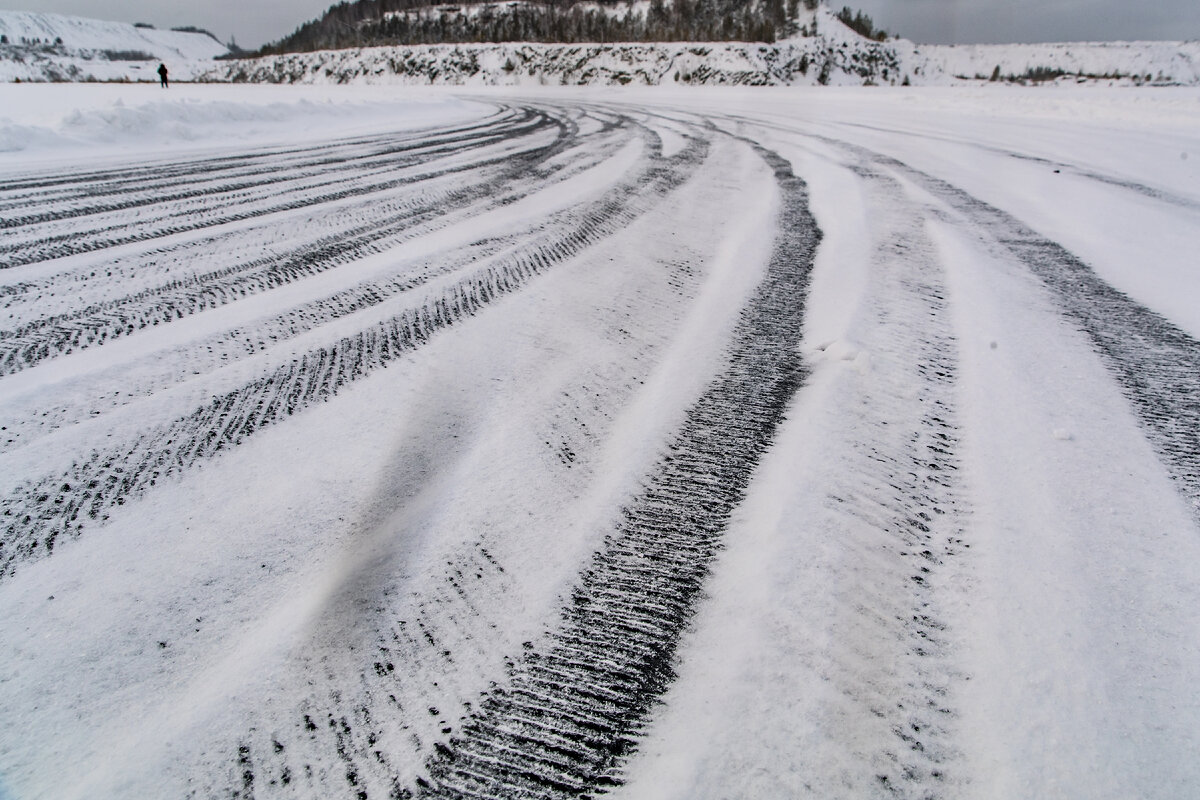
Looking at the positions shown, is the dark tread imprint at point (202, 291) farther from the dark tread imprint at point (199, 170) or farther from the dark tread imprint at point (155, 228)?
the dark tread imprint at point (199, 170)

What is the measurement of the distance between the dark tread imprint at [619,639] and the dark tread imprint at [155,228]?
3.28 m

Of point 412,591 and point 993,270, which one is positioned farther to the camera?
Answer: point 993,270

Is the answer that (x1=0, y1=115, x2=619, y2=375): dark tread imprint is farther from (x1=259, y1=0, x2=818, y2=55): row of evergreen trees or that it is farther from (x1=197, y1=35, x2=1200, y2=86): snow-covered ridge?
(x1=259, y1=0, x2=818, y2=55): row of evergreen trees

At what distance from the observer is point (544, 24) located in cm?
5534

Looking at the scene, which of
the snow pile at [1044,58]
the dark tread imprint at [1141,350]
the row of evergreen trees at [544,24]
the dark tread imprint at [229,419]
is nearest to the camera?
the dark tread imprint at [229,419]

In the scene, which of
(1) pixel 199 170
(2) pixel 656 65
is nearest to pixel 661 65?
(2) pixel 656 65

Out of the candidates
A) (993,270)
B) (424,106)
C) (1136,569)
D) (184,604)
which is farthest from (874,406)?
(424,106)

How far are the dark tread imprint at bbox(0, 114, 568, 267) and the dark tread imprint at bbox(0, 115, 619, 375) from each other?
82 cm

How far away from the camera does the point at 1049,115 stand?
913 cm

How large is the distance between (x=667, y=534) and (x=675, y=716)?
41 cm

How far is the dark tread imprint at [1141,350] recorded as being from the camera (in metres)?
1.47

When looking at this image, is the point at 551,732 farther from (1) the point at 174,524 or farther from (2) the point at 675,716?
(1) the point at 174,524

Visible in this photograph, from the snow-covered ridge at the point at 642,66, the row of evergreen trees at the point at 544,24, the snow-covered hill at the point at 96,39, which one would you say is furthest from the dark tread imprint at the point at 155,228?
the snow-covered hill at the point at 96,39

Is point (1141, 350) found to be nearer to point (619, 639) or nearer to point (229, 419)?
point (619, 639)
